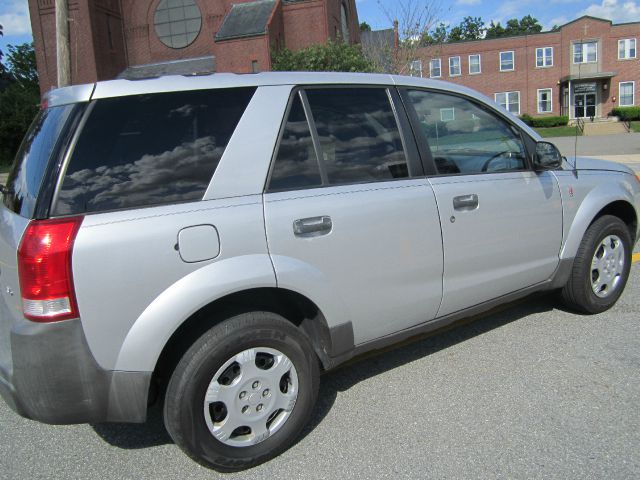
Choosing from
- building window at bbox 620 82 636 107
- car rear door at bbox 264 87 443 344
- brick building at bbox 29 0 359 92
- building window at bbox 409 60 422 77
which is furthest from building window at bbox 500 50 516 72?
car rear door at bbox 264 87 443 344

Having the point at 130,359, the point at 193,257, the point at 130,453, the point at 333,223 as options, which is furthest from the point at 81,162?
the point at 130,453

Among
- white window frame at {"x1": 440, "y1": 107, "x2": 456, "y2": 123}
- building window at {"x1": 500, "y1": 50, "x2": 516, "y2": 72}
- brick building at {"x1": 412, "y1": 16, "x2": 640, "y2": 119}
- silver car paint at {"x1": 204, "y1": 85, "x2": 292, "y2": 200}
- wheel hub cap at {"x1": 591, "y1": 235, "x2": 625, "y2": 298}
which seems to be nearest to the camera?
silver car paint at {"x1": 204, "y1": 85, "x2": 292, "y2": 200}

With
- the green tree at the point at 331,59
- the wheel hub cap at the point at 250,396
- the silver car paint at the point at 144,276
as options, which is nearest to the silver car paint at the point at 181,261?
the silver car paint at the point at 144,276

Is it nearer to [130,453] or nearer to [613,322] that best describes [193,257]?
[130,453]

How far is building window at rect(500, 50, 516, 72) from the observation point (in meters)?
46.5

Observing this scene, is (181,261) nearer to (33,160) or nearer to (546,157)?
(33,160)

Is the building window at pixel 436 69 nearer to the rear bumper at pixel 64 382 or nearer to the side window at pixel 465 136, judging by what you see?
the side window at pixel 465 136

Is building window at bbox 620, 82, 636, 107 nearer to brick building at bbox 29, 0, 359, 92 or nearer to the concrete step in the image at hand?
the concrete step

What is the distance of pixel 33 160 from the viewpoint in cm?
255

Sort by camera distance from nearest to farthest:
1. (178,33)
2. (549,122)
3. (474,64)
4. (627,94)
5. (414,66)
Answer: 1. (414,66)
2. (178,33)
3. (549,122)
4. (627,94)
5. (474,64)

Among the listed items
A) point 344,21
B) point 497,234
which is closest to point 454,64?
point 344,21

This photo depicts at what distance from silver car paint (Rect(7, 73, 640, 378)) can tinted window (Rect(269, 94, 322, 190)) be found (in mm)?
66

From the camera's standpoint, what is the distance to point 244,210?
102 inches

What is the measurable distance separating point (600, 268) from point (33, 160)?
4.03 meters
